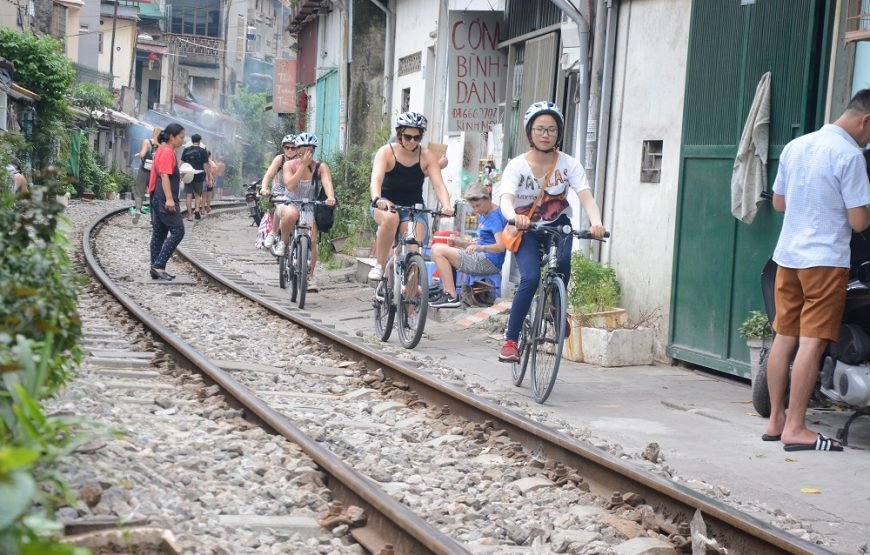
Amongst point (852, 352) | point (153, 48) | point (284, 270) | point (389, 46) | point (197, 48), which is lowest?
point (284, 270)

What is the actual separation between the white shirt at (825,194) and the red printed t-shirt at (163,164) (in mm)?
9277

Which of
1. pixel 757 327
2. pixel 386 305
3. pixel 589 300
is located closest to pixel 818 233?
pixel 757 327

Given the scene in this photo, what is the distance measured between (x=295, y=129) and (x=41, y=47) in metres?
6.99

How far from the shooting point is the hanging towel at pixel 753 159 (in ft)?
29.2

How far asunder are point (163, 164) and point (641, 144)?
6.17 m

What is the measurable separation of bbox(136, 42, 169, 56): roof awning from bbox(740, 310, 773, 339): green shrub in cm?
7084

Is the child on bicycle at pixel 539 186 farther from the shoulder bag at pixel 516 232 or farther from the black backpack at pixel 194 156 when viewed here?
the black backpack at pixel 194 156

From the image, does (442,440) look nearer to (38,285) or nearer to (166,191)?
(38,285)

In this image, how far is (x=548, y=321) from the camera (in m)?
8.29

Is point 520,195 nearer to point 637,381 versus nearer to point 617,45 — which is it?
point 637,381

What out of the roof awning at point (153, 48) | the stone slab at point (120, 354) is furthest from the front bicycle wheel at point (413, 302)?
the roof awning at point (153, 48)

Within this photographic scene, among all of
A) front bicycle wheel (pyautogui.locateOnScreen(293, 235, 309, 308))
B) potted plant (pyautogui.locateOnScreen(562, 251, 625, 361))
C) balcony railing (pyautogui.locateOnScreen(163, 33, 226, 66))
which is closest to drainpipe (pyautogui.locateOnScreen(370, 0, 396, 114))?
front bicycle wheel (pyautogui.locateOnScreen(293, 235, 309, 308))

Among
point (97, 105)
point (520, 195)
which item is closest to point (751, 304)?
point (520, 195)

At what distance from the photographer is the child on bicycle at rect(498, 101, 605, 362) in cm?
833
